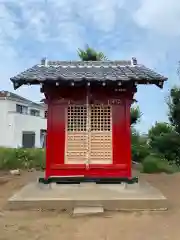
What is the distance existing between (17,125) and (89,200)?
82.6 ft

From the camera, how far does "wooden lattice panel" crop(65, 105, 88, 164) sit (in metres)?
9.59

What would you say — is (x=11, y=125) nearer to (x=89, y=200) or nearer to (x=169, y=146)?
(x=169, y=146)

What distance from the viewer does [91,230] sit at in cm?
634

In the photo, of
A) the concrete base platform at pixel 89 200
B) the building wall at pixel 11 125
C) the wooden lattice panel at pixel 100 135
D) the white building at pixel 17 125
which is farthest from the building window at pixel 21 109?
the concrete base platform at pixel 89 200

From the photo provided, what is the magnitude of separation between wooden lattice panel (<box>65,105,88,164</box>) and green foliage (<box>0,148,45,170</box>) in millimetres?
7784

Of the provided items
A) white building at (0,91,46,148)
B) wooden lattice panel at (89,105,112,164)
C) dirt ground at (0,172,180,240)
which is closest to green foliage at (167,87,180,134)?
wooden lattice panel at (89,105,112,164)

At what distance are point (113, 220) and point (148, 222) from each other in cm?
67

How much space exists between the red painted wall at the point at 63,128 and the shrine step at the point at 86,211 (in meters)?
1.83

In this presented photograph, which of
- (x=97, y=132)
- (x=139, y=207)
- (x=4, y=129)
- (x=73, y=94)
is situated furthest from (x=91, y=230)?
(x=4, y=129)

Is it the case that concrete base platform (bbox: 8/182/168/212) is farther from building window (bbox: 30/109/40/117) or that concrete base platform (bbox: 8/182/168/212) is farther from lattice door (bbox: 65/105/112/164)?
building window (bbox: 30/109/40/117)

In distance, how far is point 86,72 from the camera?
959 cm

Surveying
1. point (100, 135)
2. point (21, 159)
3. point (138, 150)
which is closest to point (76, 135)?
point (100, 135)

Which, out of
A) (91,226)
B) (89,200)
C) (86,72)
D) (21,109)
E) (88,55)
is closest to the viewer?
(91,226)

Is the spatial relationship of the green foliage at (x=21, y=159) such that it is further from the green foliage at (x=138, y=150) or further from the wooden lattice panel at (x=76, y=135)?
the wooden lattice panel at (x=76, y=135)
